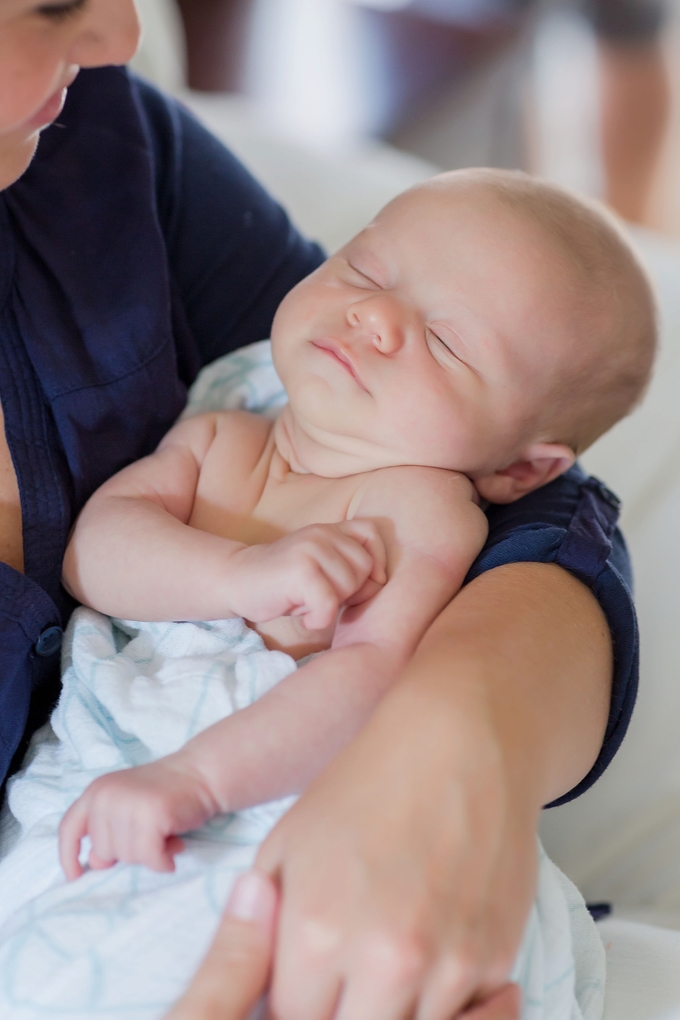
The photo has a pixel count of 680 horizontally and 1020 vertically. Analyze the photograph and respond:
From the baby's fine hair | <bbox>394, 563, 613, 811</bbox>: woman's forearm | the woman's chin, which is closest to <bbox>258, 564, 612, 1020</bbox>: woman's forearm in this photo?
<bbox>394, 563, 613, 811</bbox>: woman's forearm

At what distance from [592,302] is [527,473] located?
19 centimetres

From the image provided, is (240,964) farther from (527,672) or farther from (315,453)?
(315,453)

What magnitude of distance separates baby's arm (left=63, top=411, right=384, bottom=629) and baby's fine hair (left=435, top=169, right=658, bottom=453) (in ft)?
1.05

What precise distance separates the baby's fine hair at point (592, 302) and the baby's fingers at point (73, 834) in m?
0.58

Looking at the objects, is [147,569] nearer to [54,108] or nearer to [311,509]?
[311,509]

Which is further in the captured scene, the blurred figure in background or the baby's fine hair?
the blurred figure in background

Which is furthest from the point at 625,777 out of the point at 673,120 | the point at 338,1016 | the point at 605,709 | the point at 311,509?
the point at 673,120

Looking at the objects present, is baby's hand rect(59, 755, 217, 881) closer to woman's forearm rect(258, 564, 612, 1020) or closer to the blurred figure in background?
woman's forearm rect(258, 564, 612, 1020)

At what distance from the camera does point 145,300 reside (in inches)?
38.6

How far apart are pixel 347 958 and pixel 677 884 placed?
2.12 ft

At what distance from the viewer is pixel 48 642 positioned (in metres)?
0.84

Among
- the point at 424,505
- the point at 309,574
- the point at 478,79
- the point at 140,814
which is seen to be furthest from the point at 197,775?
the point at 478,79

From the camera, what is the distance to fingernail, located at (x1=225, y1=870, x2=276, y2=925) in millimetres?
616

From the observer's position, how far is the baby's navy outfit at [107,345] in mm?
867
